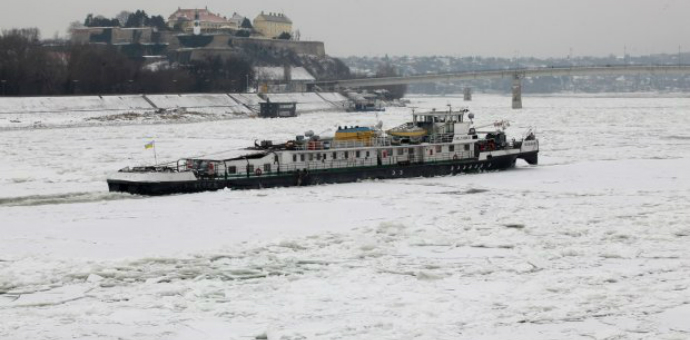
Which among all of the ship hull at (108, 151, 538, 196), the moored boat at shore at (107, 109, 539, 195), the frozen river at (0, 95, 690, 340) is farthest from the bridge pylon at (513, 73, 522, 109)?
the frozen river at (0, 95, 690, 340)

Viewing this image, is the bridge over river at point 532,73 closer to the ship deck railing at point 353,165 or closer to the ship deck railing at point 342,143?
the ship deck railing at point 353,165

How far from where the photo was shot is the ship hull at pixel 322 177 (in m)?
42.1

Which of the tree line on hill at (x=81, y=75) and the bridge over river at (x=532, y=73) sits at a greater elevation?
the tree line on hill at (x=81, y=75)

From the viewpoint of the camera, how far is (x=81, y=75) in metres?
140

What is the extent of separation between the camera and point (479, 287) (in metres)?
23.2

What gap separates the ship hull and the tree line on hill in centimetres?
9369

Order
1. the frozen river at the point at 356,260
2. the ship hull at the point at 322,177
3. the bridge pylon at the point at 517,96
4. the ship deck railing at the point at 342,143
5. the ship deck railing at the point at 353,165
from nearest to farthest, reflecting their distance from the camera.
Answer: the frozen river at the point at 356,260 < the ship hull at the point at 322,177 < the ship deck railing at the point at 353,165 < the ship deck railing at the point at 342,143 < the bridge pylon at the point at 517,96

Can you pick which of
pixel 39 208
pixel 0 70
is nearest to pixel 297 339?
pixel 39 208

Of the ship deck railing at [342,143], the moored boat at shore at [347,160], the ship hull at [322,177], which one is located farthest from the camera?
the ship deck railing at [342,143]

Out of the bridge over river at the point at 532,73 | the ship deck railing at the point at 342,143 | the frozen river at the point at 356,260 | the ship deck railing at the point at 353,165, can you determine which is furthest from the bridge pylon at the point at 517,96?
the frozen river at the point at 356,260

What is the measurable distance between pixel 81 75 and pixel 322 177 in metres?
103

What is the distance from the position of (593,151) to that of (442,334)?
4525cm

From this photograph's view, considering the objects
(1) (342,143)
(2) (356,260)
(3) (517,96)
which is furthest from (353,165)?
(3) (517,96)

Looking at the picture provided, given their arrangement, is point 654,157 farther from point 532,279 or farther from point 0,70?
point 0,70
